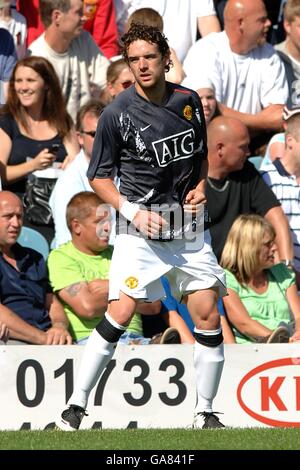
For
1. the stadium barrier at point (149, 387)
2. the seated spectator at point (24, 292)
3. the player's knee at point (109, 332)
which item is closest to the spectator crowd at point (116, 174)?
the seated spectator at point (24, 292)

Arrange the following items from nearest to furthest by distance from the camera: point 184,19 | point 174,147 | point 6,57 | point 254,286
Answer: point 174,147, point 254,286, point 6,57, point 184,19

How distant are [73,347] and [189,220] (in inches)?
71.8

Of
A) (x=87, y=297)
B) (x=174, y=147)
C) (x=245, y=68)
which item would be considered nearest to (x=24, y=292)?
(x=87, y=297)

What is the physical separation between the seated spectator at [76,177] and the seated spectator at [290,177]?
1710 mm

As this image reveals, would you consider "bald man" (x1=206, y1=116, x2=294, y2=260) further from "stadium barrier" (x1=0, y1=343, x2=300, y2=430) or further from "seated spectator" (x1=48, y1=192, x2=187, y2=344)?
"stadium barrier" (x1=0, y1=343, x2=300, y2=430)

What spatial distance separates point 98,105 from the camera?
10.2 m

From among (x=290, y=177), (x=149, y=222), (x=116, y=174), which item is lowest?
(x=290, y=177)

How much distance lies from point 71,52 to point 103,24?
863 mm

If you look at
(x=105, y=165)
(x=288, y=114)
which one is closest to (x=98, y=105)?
(x=288, y=114)

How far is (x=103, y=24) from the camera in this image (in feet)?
39.5

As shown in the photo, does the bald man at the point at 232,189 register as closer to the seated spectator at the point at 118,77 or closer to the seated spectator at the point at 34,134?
the seated spectator at the point at 118,77

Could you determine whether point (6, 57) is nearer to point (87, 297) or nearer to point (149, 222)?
point (87, 297)

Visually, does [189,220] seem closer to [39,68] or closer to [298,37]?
[39,68]

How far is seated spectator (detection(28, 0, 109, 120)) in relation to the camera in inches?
437
